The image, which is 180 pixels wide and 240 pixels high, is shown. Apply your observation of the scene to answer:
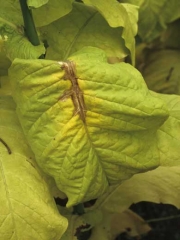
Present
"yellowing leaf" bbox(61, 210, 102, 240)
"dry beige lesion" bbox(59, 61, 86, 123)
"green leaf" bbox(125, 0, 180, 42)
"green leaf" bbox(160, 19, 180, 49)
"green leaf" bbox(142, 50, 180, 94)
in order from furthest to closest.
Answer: "green leaf" bbox(160, 19, 180, 49), "green leaf" bbox(142, 50, 180, 94), "green leaf" bbox(125, 0, 180, 42), "yellowing leaf" bbox(61, 210, 102, 240), "dry beige lesion" bbox(59, 61, 86, 123)

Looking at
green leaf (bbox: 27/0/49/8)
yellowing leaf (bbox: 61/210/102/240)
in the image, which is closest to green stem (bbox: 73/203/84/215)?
yellowing leaf (bbox: 61/210/102/240)

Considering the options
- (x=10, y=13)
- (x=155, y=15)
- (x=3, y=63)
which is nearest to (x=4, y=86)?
(x=3, y=63)

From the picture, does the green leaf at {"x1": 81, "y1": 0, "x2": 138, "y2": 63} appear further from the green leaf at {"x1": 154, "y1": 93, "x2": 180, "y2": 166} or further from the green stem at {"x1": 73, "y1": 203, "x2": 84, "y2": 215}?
the green stem at {"x1": 73, "y1": 203, "x2": 84, "y2": 215}

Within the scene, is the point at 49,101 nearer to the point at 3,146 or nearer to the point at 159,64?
the point at 3,146

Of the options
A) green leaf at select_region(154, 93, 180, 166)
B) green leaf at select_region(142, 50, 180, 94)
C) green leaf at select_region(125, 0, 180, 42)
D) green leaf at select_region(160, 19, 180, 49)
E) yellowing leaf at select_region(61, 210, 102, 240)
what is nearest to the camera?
green leaf at select_region(154, 93, 180, 166)

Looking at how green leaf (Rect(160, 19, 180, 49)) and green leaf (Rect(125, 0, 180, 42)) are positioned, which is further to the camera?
green leaf (Rect(160, 19, 180, 49))

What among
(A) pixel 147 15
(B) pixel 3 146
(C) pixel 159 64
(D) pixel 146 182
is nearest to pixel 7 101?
(B) pixel 3 146

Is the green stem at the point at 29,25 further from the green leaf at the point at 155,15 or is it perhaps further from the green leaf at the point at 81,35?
the green leaf at the point at 155,15
